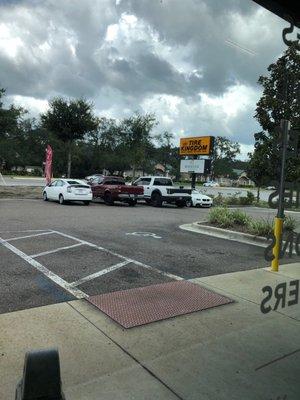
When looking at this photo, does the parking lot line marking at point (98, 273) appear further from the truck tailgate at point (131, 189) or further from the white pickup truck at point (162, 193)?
the white pickup truck at point (162, 193)

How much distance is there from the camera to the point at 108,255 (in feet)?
26.8

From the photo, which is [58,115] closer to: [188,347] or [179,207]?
[179,207]

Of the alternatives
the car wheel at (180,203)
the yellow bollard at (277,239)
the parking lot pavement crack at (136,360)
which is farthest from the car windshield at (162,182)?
the parking lot pavement crack at (136,360)

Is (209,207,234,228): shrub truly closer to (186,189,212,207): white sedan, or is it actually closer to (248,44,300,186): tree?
(248,44,300,186): tree

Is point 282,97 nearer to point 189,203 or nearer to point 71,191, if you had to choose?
point 71,191

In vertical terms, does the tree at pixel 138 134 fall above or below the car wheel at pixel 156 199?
above

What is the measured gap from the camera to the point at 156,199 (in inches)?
910

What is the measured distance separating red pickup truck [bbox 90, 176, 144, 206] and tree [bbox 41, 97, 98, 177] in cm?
959

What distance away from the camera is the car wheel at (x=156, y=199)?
2295 centimetres

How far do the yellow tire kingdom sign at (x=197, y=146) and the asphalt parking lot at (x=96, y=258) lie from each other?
16.4m

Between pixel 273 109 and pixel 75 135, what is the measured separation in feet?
96.3

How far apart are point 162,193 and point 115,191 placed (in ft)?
9.38

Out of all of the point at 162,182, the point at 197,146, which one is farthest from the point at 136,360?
the point at 197,146

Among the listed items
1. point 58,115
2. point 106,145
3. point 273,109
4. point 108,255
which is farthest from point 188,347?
point 106,145
